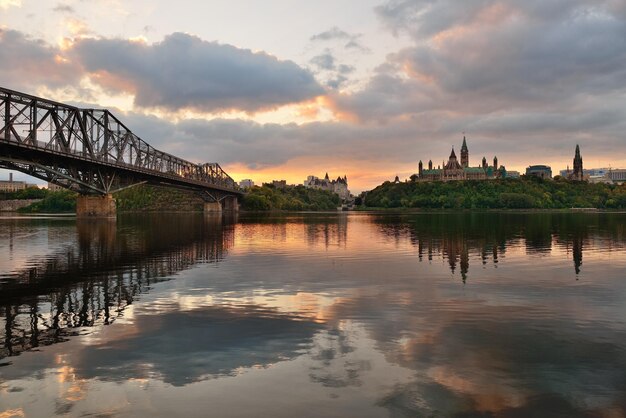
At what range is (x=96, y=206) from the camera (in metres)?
95.4

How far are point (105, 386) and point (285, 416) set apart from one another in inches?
164

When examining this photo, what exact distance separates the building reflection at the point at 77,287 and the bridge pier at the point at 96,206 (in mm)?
60919

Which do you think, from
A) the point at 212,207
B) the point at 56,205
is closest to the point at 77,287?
the point at 212,207

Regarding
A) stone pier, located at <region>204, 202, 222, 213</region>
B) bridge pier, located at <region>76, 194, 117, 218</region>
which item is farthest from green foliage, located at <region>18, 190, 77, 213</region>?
bridge pier, located at <region>76, 194, 117, 218</region>

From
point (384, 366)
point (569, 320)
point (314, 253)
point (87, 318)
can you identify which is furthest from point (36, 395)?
point (314, 253)

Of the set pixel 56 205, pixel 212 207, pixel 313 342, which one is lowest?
pixel 313 342

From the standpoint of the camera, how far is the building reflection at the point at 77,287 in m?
14.0

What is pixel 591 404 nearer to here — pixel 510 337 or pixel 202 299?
pixel 510 337

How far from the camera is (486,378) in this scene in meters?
10.0

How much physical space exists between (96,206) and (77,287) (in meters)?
82.6

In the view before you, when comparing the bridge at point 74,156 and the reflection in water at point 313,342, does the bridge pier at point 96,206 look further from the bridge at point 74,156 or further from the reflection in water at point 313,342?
the reflection in water at point 313,342

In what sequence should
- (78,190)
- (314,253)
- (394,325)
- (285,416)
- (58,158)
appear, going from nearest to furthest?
(285,416)
(394,325)
(314,253)
(58,158)
(78,190)

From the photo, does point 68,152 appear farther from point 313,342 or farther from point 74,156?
point 313,342

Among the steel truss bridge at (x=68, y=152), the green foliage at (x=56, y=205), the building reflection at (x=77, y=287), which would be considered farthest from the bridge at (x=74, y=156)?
the green foliage at (x=56, y=205)
